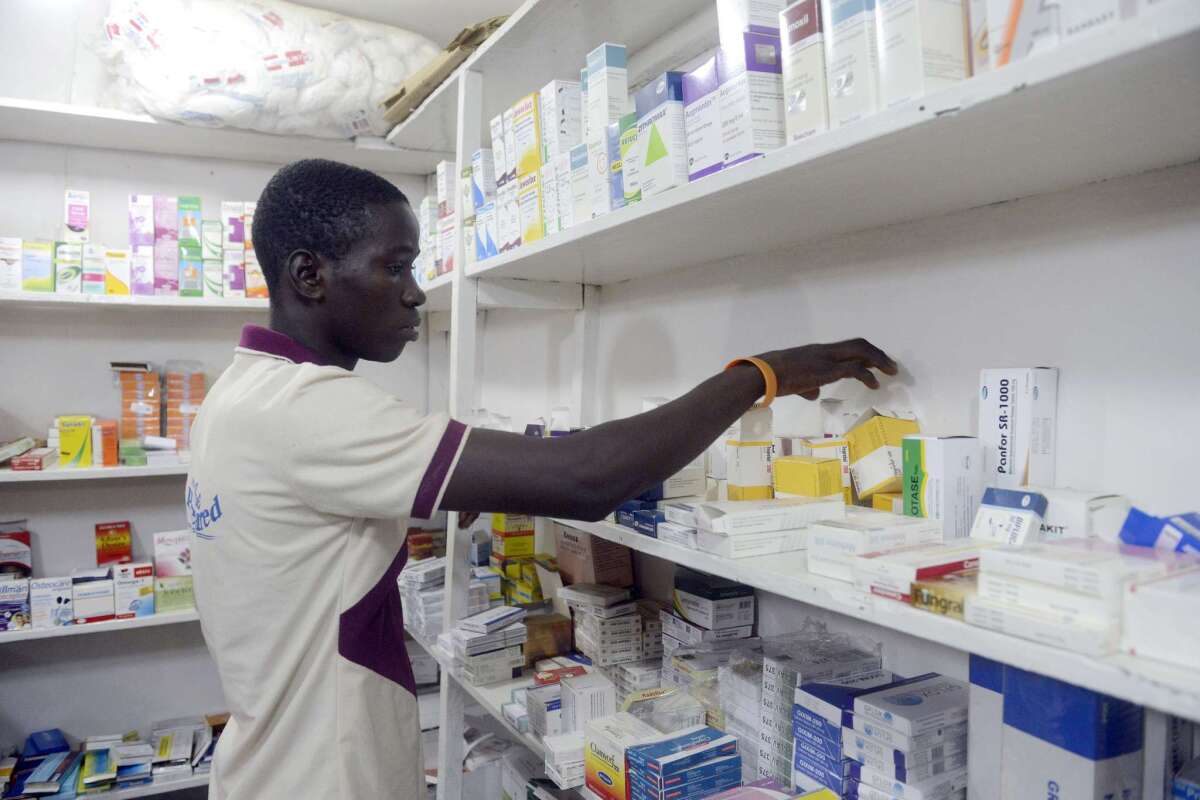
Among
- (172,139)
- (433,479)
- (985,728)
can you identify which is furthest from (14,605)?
(985,728)

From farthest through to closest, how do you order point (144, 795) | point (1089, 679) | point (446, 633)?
1. point (144, 795)
2. point (446, 633)
3. point (1089, 679)

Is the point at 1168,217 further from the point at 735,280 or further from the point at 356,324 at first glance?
the point at 356,324

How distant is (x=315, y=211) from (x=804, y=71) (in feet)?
2.64

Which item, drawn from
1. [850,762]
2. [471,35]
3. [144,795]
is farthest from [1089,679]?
[144,795]

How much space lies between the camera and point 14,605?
2.60 metres

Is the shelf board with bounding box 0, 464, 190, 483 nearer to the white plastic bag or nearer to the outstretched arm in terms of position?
the white plastic bag

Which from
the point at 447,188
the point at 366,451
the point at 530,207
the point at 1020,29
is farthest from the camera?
the point at 447,188

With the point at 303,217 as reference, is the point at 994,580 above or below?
below

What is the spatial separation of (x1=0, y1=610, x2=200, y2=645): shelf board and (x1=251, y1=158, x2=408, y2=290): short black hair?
170cm

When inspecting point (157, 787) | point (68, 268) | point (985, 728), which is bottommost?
point (157, 787)

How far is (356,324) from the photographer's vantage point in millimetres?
1310

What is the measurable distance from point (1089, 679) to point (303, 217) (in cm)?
123

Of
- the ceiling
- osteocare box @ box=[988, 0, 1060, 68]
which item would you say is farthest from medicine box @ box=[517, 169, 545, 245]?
the ceiling

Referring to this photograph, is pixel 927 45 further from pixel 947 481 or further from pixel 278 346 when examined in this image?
pixel 278 346
